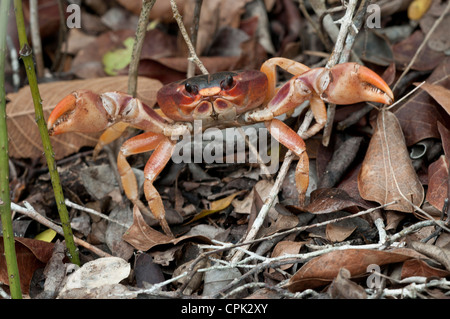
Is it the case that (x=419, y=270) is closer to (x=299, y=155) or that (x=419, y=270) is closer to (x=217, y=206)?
(x=299, y=155)

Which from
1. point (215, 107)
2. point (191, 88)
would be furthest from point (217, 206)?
point (191, 88)

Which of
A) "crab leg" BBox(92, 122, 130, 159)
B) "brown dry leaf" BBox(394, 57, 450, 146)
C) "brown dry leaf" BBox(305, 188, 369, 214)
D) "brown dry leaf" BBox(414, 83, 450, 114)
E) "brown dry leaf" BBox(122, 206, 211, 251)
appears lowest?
"brown dry leaf" BBox(122, 206, 211, 251)

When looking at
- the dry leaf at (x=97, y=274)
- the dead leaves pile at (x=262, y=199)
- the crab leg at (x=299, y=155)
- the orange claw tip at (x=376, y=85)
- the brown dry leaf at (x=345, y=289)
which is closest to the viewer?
the brown dry leaf at (x=345, y=289)

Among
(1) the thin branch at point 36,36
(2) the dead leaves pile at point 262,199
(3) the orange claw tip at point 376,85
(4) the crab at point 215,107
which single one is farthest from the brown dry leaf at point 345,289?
(1) the thin branch at point 36,36

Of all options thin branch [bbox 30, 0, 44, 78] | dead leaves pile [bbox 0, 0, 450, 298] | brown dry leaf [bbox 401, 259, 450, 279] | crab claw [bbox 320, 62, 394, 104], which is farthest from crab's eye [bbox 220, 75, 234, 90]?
thin branch [bbox 30, 0, 44, 78]

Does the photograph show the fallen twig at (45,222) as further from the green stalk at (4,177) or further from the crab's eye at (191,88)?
the crab's eye at (191,88)

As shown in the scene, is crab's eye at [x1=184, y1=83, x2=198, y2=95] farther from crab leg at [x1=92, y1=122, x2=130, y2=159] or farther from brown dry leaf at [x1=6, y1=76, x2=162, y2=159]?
brown dry leaf at [x1=6, y1=76, x2=162, y2=159]

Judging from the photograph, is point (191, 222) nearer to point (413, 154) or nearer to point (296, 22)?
point (413, 154)
